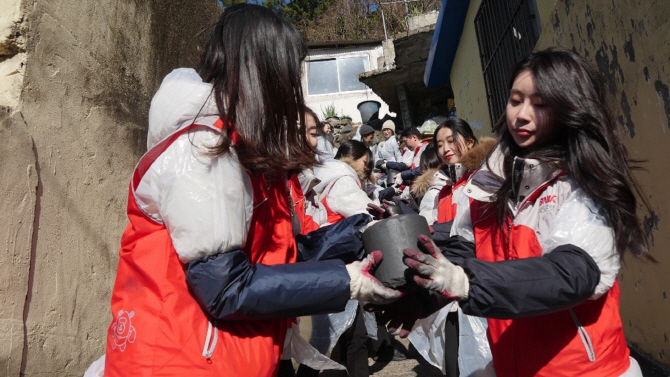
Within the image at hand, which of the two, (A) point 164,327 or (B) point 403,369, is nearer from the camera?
(A) point 164,327

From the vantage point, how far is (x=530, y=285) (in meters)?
1.16

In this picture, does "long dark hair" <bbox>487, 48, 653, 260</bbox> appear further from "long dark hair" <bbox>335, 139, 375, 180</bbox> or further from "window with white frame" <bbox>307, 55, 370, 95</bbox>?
"window with white frame" <bbox>307, 55, 370, 95</bbox>

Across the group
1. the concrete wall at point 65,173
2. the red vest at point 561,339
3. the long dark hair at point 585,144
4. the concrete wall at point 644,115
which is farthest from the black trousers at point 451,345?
the concrete wall at point 65,173

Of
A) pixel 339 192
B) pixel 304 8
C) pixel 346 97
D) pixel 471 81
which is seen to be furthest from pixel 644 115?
pixel 304 8

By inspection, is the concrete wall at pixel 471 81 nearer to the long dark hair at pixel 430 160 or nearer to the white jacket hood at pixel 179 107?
the long dark hair at pixel 430 160

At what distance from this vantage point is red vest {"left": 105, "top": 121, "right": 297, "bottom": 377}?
3.66 feet

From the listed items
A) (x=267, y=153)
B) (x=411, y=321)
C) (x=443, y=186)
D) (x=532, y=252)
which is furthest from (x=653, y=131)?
(x=267, y=153)

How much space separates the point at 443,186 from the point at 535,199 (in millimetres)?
2052

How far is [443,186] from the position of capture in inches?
140

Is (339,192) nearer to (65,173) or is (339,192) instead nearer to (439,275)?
(65,173)

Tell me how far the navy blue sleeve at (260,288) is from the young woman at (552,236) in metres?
0.22

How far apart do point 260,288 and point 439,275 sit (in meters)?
0.43

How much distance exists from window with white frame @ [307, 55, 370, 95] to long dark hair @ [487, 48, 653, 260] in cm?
1676

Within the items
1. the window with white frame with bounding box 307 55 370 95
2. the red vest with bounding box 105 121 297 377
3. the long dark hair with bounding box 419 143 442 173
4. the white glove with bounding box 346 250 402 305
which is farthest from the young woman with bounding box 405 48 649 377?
the window with white frame with bounding box 307 55 370 95
